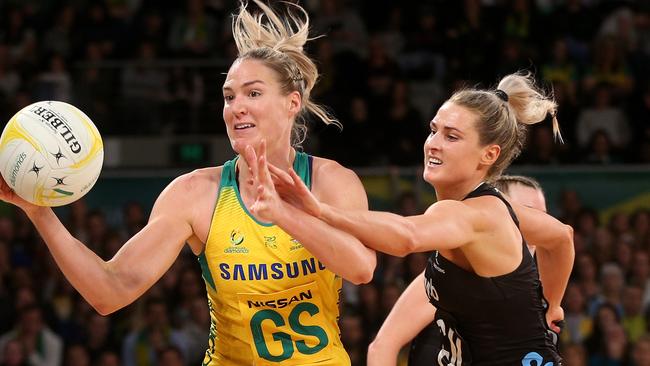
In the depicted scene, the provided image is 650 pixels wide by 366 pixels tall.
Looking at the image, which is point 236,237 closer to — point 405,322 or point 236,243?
point 236,243

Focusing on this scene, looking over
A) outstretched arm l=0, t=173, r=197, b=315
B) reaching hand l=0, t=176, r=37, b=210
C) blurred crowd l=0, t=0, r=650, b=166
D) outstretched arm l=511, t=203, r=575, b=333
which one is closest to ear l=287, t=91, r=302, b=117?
outstretched arm l=0, t=173, r=197, b=315

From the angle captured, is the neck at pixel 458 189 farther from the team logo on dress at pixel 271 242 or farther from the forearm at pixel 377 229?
the team logo on dress at pixel 271 242

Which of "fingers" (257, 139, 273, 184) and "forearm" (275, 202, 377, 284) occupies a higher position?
"fingers" (257, 139, 273, 184)

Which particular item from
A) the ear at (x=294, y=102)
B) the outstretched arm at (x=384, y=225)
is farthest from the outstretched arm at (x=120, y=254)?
the outstretched arm at (x=384, y=225)

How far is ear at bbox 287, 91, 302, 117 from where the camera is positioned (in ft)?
12.2

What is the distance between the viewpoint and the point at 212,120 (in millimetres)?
8961

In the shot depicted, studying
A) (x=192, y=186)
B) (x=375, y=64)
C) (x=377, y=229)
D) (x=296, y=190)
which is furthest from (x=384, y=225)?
(x=375, y=64)

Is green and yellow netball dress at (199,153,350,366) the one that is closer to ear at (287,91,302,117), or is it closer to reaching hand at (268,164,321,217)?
ear at (287,91,302,117)

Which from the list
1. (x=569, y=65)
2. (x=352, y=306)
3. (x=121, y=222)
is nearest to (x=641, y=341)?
(x=352, y=306)

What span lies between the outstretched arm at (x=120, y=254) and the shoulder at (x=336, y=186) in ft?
1.45

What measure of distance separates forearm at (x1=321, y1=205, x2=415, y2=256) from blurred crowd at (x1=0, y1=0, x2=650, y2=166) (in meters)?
5.35

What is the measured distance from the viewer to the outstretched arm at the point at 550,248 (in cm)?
376

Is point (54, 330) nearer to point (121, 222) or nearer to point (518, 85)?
point (121, 222)

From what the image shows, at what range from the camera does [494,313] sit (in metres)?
3.35
